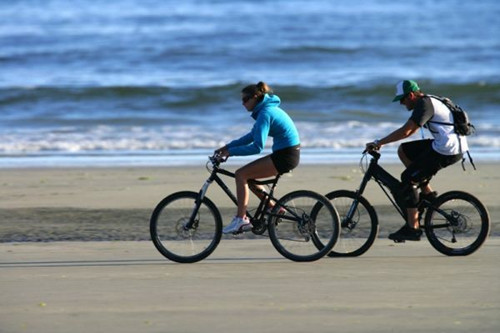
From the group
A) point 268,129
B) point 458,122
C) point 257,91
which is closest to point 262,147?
point 268,129

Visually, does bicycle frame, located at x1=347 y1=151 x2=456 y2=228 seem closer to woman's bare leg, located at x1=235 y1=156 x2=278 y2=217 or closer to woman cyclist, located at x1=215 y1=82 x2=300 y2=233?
woman cyclist, located at x1=215 y1=82 x2=300 y2=233

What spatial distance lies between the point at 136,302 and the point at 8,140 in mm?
14350

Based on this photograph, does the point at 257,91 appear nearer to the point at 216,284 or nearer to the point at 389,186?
the point at 389,186

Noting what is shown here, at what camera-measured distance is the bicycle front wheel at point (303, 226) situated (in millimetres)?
9047

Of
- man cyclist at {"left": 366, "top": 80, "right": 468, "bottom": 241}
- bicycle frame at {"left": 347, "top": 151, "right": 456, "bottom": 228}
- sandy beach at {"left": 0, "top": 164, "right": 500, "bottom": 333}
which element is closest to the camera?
sandy beach at {"left": 0, "top": 164, "right": 500, "bottom": 333}

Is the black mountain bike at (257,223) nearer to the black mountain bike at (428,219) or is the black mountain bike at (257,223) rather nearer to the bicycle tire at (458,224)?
the black mountain bike at (428,219)

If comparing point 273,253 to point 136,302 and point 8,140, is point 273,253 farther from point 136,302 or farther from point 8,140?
point 8,140

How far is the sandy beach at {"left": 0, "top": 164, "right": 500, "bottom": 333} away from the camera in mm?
6953

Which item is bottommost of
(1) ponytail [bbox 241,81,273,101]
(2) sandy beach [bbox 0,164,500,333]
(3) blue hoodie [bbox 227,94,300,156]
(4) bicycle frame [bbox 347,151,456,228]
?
(2) sandy beach [bbox 0,164,500,333]

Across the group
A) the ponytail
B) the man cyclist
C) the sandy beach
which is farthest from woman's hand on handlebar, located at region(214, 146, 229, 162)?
the man cyclist

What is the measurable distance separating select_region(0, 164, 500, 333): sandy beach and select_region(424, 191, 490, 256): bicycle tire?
158 millimetres

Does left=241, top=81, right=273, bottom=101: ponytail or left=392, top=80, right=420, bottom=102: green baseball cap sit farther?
left=392, top=80, right=420, bottom=102: green baseball cap

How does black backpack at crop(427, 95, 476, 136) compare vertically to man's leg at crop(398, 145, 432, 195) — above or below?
above

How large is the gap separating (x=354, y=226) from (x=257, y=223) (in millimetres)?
794
